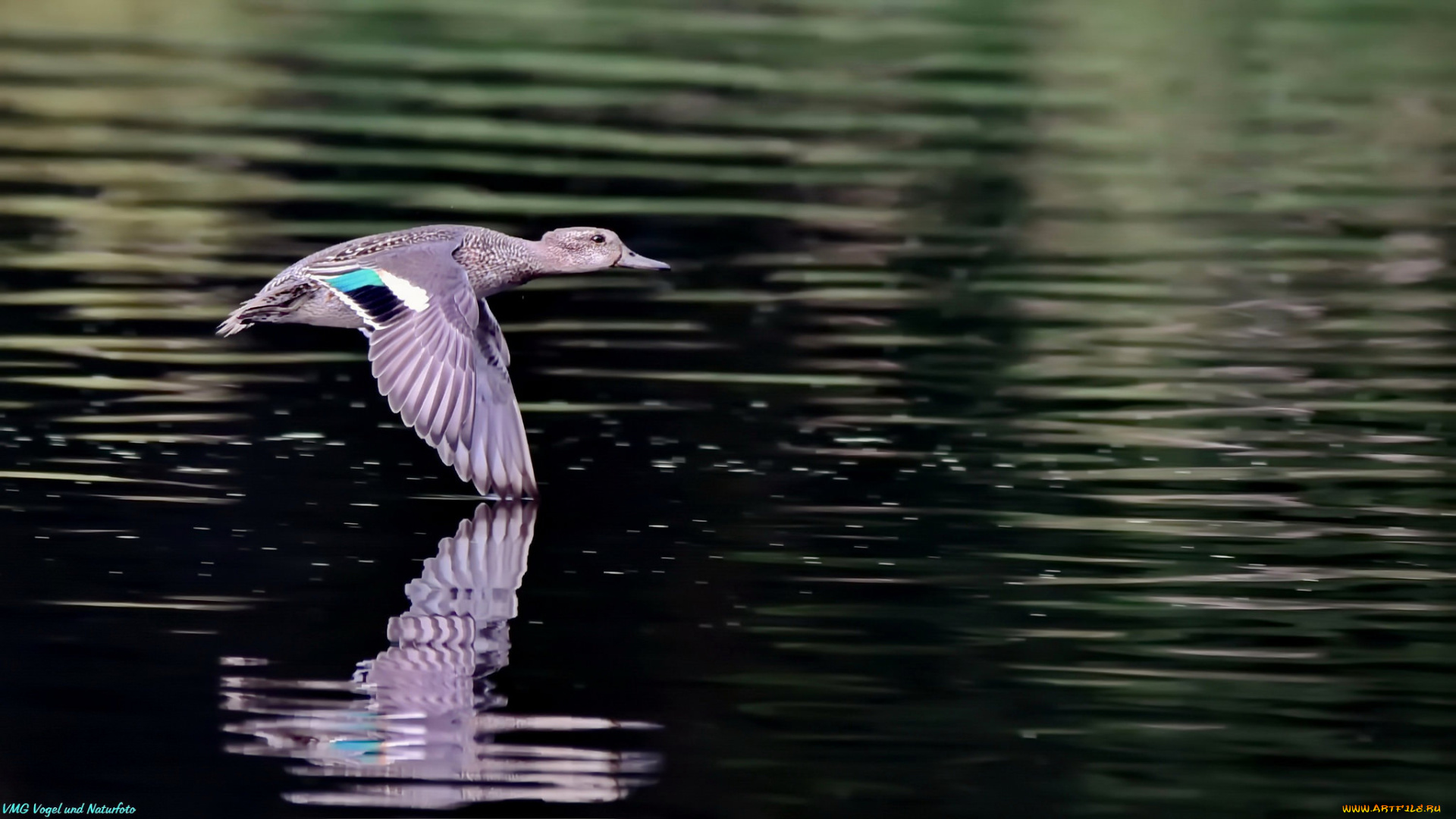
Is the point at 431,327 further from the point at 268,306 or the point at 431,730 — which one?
the point at 431,730

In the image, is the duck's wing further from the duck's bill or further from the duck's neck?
the duck's bill

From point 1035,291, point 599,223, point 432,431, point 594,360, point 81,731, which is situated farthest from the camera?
point 599,223

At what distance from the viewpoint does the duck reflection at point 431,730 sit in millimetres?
7949

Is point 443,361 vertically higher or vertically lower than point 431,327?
lower

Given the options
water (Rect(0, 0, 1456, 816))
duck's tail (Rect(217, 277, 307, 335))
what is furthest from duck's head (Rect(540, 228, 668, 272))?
duck's tail (Rect(217, 277, 307, 335))

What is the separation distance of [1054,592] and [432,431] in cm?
289

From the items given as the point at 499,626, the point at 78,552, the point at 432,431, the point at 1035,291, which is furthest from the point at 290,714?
the point at 1035,291

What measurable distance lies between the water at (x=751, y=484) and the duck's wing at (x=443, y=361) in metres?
0.31

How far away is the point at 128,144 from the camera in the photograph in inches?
969

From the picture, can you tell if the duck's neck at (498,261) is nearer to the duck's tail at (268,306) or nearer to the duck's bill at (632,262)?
the duck's bill at (632,262)

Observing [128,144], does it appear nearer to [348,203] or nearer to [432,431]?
[348,203]

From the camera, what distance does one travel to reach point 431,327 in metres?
11.9

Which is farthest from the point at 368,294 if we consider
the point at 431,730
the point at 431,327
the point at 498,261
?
the point at 431,730

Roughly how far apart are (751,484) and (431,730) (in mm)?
3934
